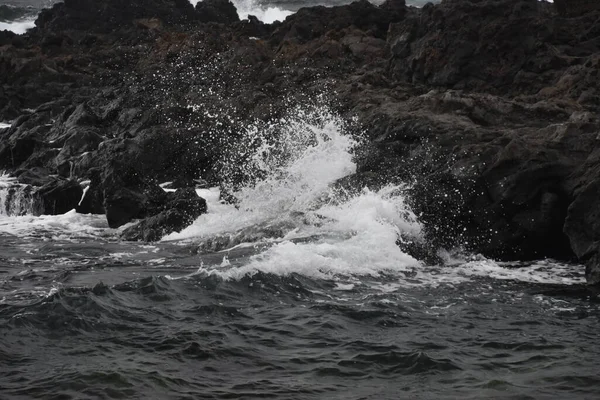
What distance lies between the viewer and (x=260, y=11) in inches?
2297

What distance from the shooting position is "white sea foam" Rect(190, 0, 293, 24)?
56.3 metres

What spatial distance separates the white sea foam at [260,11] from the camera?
5627 centimetres

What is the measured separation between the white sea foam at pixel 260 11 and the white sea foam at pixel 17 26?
12.9 meters

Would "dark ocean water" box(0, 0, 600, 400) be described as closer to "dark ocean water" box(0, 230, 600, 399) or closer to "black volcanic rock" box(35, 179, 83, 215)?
"dark ocean water" box(0, 230, 600, 399)

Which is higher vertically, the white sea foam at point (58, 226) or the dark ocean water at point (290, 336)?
the white sea foam at point (58, 226)

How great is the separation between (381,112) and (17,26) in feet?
154

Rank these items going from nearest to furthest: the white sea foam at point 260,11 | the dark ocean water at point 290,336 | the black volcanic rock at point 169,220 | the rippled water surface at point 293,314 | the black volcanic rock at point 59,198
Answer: the dark ocean water at point 290,336 < the rippled water surface at point 293,314 < the black volcanic rock at point 169,220 < the black volcanic rock at point 59,198 < the white sea foam at point 260,11

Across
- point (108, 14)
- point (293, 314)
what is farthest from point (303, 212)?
point (108, 14)

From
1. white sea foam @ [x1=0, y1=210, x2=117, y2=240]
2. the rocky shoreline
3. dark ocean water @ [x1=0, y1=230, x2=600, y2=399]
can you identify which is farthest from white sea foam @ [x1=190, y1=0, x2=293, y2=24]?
dark ocean water @ [x1=0, y1=230, x2=600, y2=399]

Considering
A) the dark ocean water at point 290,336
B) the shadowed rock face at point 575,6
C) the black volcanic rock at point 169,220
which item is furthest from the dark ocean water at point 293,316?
the shadowed rock face at point 575,6

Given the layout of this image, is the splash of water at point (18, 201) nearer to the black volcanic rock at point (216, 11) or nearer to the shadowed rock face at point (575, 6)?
the shadowed rock face at point (575, 6)

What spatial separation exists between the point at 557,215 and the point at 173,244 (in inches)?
274

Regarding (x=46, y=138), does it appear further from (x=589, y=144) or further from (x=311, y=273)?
(x=589, y=144)

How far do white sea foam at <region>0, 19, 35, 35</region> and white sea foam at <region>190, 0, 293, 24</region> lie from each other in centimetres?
1289
